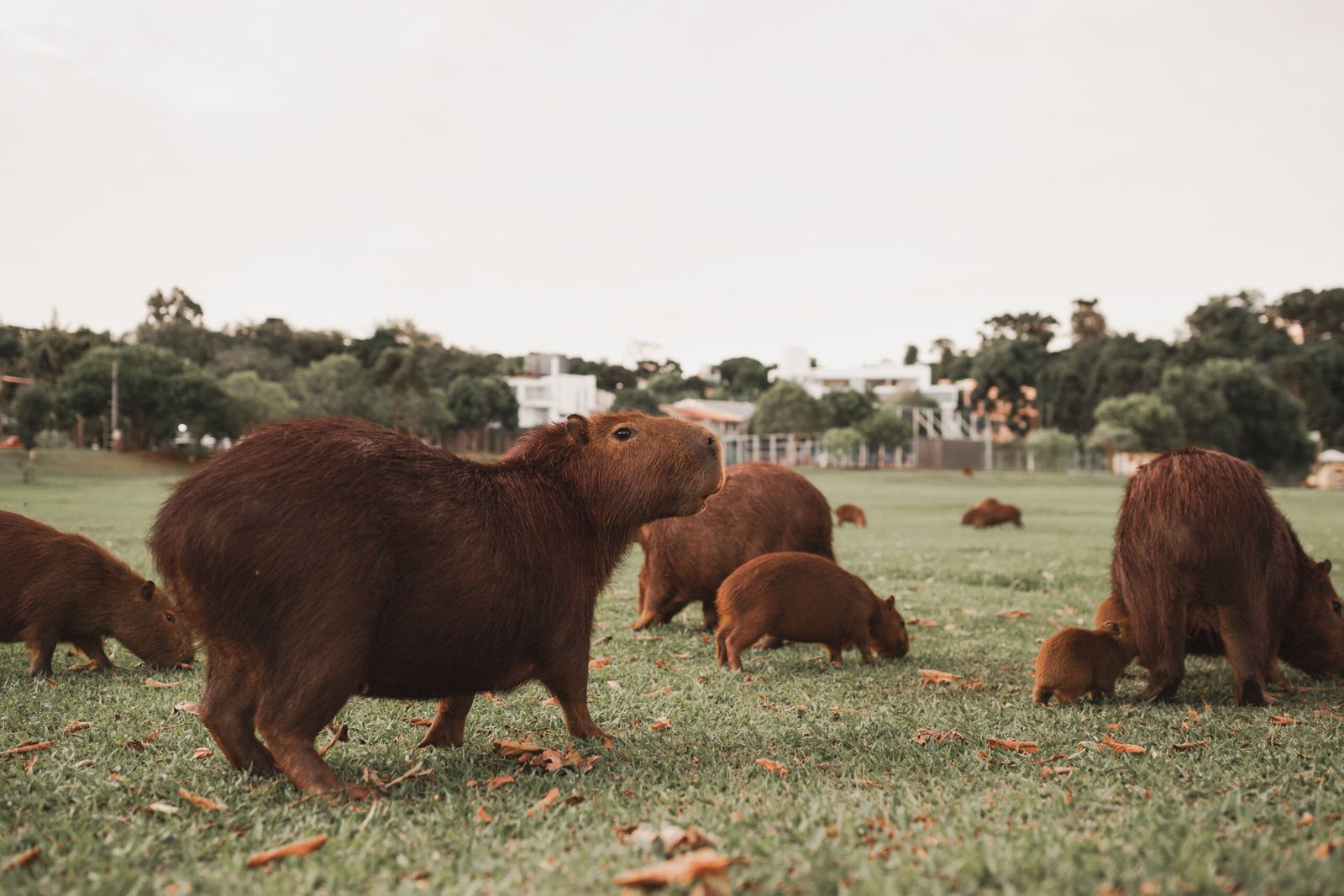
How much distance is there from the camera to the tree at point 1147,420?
53.3m

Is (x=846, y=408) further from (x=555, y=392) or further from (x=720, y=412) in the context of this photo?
(x=555, y=392)

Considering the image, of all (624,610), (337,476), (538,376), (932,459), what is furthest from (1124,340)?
(337,476)

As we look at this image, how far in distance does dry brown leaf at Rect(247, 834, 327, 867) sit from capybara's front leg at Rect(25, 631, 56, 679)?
338 centimetres

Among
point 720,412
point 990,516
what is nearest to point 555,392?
point 720,412

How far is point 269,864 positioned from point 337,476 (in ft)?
3.93

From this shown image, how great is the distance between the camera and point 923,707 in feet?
15.6

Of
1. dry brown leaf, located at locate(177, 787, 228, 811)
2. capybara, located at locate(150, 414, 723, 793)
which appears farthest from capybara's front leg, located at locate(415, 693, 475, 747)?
Answer: dry brown leaf, located at locate(177, 787, 228, 811)

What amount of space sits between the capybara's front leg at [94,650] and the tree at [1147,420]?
55435 millimetres

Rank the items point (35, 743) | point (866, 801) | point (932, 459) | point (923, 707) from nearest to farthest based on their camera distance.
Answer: point (866, 801) → point (35, 743) → point (923, 707) → point (932, 459)

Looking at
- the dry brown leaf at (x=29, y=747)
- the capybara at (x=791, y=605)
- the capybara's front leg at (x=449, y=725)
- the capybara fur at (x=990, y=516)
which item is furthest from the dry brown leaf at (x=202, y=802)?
the capybara fur at (x=990, y=516)

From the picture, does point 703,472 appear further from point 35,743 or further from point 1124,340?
point 1124,340

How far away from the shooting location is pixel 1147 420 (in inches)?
2100

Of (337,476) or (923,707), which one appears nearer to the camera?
(337,476)

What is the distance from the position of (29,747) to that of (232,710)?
3.83ft
